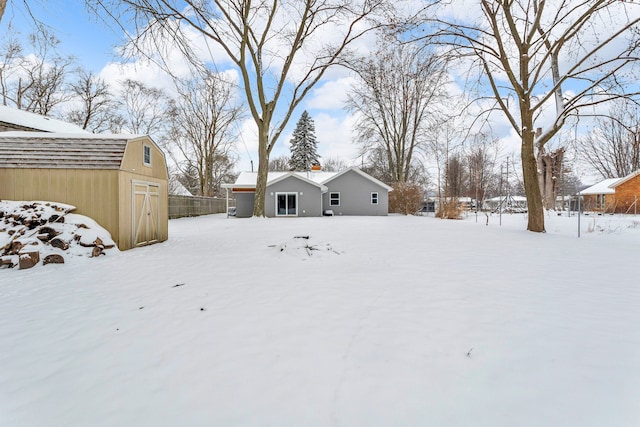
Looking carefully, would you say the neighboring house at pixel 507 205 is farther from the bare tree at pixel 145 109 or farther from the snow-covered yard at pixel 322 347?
the bare tree at pixel 145 109

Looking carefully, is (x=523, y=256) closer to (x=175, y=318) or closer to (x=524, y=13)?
(x=175, y=318)

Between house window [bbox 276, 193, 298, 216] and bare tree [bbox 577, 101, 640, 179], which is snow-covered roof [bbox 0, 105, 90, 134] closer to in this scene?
house window [bbox 276, 193, 298, 216]

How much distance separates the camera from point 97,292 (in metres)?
4.12

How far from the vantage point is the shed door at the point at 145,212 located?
25.9 feet

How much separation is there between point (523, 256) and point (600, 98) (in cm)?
675

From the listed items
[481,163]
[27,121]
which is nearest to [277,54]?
[27,121]

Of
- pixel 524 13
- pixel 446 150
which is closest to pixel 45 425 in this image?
pixel 524 13

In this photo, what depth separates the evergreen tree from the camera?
37969 millimetres

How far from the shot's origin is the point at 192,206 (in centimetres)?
2208

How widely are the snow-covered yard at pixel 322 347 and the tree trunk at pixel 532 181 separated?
17.7 ft

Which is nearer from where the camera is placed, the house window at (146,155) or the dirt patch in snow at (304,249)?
the dirt patch in snow at (304,249)

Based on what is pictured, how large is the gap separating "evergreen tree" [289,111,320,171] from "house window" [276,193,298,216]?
16987 mm

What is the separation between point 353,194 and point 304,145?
56.3 feet

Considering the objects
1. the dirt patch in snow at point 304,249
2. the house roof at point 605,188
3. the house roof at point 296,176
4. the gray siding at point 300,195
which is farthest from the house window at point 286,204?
the house roof at point 605,188
